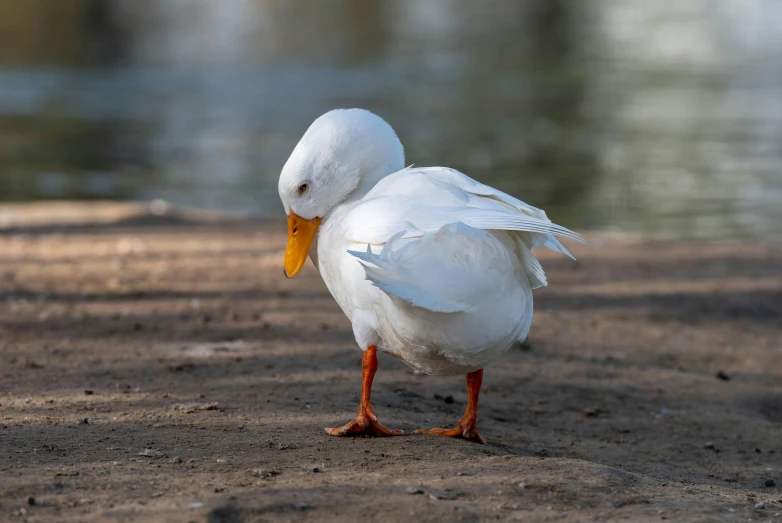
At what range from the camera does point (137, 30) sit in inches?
1124

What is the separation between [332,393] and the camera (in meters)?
4.78

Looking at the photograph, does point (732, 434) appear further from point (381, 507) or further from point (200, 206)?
point (200, 206)

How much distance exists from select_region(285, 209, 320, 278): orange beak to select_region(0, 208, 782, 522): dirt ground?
2.20ft

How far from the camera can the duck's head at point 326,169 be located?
412cm

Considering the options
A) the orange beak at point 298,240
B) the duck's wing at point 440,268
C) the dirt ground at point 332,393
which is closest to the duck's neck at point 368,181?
the orange beak at point 298,240

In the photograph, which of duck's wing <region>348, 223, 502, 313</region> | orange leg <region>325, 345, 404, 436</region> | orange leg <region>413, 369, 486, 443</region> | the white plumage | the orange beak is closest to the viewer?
duck's wing <region>348, 223, 502, 313</region>

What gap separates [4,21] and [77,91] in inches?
441

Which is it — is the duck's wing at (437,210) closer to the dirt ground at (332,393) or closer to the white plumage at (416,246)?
the white plumage at (416,246)

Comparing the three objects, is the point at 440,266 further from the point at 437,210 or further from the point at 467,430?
the point at 467,430

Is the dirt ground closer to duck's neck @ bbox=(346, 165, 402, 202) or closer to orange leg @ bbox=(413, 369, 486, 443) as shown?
orange leg @ bbox=(413, 369, 486, 443)

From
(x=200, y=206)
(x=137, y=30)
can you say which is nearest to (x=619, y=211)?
(x=200, y=206)

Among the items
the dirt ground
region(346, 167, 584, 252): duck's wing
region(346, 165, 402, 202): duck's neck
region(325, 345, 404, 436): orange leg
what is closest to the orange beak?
region(346, 165, 402, 202): duck's neck

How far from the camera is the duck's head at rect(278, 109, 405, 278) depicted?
412 centimetres

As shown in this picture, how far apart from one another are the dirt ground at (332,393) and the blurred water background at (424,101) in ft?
12.2
